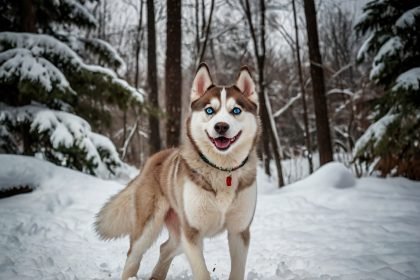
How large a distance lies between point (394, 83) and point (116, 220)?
602 cm

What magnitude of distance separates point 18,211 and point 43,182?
111cm

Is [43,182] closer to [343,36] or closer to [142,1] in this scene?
[142,1]

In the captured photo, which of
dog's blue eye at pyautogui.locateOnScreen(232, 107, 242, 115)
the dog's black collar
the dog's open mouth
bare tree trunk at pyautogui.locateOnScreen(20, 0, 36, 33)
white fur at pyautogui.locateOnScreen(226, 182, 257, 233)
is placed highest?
bare tree trunk at pyautogui.locateOnScreen(20, 0, 36, 33)

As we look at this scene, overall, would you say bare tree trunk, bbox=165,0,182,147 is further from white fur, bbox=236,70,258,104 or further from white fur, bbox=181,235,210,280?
white fur, bbox=181,235,210,280

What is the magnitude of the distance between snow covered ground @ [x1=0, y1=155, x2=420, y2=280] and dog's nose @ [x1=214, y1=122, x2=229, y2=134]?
156 centimetres

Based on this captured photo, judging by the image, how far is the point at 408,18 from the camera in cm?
643

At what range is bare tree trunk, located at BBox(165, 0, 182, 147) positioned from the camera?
7.28 m

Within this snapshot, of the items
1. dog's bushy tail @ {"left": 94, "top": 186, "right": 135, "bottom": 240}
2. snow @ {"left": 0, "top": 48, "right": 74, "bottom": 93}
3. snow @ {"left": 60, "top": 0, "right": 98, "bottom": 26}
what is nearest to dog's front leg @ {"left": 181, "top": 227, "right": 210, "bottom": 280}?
dog's bushy tail @ {"left": 94, "top": 186, "right": 135, "bottom": 240}

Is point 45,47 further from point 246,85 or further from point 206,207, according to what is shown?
point 206,207

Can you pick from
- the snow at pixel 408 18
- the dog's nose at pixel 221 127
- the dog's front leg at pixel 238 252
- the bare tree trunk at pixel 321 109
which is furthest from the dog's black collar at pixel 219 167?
the bare tree trunk at pixel 321 109

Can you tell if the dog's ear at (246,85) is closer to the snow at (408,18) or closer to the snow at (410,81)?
the snow at (410,81)

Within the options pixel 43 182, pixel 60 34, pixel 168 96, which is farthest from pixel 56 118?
pixel 60 34

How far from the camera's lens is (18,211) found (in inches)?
186

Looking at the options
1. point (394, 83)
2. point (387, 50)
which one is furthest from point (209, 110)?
point (387, 50)
